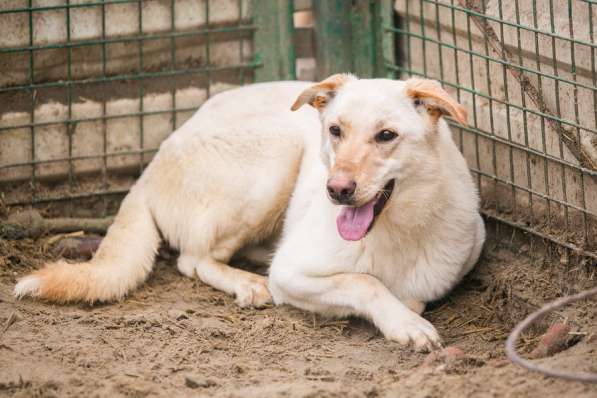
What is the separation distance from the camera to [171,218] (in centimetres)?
489

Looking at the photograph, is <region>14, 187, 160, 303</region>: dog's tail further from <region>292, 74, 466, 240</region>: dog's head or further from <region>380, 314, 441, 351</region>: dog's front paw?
<region>380, 314, 441, 351</region>: dog's front paw

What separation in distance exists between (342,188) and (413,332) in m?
0.70

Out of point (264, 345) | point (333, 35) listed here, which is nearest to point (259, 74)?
point (333, 35)

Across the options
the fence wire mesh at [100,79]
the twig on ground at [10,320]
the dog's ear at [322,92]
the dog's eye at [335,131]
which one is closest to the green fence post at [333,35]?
the fence wire mesh at [100,79]

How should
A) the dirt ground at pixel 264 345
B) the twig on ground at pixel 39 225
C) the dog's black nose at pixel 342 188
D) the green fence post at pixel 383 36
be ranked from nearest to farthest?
1. the dirt ground at pixel 264 345
2. the dog's black nose at pixel 342 188
3. the twig on ground at pixel 39 225
4. the green fence post at pixel 383 36

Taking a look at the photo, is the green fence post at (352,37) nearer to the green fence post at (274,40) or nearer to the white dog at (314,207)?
the green fence post at (274,40)

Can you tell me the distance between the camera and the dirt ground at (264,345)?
3.42 metres

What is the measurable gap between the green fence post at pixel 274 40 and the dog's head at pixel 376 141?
155 centimetres

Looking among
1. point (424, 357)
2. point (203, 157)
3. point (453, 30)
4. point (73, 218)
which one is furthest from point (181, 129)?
point (424, 357)

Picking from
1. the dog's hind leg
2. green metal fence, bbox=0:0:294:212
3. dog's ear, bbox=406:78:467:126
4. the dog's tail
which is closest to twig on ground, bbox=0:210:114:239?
green metal fence, bbox=0:0:294:212

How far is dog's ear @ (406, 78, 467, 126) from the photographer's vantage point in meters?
3.80

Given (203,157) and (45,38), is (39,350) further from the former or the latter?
→ (45,38)

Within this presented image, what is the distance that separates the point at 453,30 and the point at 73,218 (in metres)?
2.33

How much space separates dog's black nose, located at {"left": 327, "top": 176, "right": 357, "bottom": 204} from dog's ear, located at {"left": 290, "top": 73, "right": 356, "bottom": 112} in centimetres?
58
